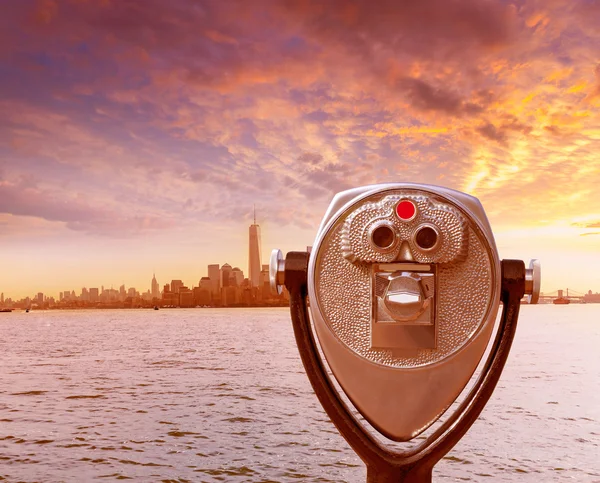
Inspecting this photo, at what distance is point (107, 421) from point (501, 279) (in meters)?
13.2

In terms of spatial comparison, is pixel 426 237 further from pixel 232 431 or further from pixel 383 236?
pixel 232 431

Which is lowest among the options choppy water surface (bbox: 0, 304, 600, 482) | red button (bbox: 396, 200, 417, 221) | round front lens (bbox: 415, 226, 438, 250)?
choppy water surface (bbox: 0, 304, 600, 482)

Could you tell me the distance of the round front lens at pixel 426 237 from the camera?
7.67 ft

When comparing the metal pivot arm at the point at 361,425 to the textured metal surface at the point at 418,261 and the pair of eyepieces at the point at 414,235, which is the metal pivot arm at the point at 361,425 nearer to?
the textured metal surface at the point at 418,261

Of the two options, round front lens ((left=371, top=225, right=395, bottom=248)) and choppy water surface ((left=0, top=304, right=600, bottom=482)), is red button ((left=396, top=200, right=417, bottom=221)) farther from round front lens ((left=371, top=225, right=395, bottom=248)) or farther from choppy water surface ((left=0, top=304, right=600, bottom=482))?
choppy water surface ((left=0, top=304, right=600, bottom=482))

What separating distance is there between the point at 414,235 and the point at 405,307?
0.26m

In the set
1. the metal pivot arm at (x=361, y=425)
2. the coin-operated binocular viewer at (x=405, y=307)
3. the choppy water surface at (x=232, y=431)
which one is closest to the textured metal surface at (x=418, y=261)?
the coin-operated binocular viewer at (x=405, y=307)

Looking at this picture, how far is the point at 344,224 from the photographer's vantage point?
7.97 feet

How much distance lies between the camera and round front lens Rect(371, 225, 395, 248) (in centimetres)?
235

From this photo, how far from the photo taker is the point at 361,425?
2.49 meters

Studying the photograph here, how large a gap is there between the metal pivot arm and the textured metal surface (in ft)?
0.52

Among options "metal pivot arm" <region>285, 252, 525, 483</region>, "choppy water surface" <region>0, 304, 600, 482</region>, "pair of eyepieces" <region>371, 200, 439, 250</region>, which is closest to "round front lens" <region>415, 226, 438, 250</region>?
"pair of eyepieces" <region>371, 200, 439, 250</region>

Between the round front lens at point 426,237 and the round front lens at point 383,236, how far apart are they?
94mm

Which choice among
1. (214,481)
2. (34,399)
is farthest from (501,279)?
(34,399)
